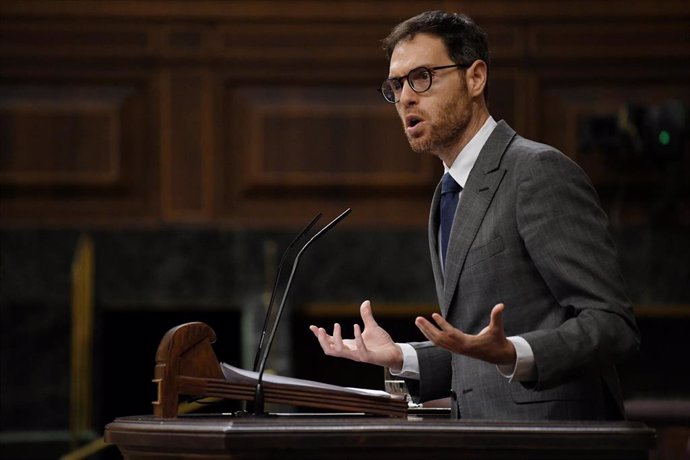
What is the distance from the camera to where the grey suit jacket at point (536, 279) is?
1748 mm

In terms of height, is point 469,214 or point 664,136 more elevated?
point 664,136

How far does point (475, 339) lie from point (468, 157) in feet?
2.01

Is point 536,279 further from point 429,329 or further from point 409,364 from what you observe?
point 429,329

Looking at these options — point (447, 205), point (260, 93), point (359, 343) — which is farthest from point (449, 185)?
point (260, 93)

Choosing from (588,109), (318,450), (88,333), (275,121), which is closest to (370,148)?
(275,121)

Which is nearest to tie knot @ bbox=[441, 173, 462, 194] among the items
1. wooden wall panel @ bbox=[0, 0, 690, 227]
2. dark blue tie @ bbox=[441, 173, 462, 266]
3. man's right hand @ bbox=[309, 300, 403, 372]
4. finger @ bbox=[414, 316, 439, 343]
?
dark blue tie @ bbox=[441, 173, 462, 266]

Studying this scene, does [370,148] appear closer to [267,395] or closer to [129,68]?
[129,68]

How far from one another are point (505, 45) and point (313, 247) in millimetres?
1115

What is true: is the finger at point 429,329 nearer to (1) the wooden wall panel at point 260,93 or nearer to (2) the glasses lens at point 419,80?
(2) the glasses lens at point 419,80

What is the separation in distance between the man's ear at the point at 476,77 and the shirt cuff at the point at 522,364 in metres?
0.61

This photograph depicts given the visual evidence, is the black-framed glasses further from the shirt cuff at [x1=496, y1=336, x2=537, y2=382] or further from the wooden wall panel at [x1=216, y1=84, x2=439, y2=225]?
the wooden wall panel at [x1=216, y1=84, x2=439, y2=225]

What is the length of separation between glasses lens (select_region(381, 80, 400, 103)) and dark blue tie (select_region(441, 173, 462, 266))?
0.17 m

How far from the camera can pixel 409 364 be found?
2.08 m

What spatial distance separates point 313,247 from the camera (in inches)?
180
